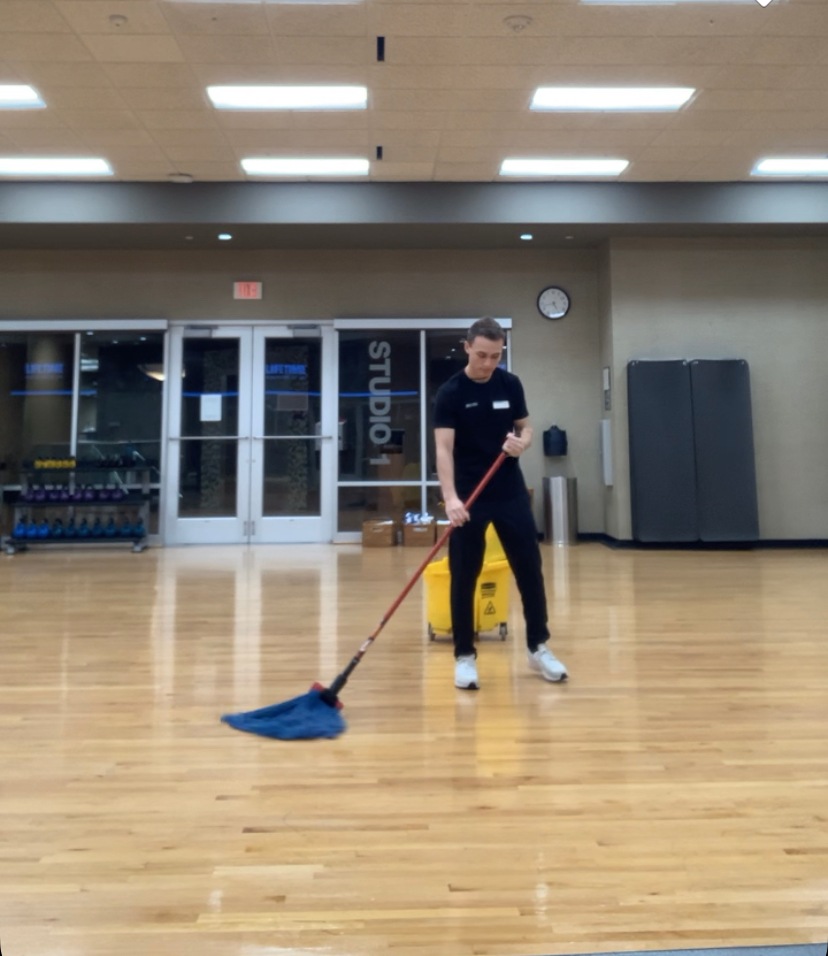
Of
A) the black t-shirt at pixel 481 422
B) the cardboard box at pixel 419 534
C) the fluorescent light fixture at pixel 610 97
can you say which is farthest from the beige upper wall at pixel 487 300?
the black t-shirt at pixel 481 422

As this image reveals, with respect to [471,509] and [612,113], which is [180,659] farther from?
[612,113]

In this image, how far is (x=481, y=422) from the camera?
2.73 m

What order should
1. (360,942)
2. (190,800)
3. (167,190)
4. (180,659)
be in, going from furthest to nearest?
1. (167,190)
2. (180,659)
3. (190,800)
4. (360,942)

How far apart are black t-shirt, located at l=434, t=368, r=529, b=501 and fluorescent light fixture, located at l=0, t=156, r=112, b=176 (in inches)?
212

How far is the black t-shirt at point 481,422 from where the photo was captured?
2719 mm

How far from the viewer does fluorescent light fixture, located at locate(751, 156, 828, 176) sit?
21.5 feet

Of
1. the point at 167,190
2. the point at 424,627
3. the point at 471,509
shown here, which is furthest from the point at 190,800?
the point at 167,190

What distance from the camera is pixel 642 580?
5.42 m

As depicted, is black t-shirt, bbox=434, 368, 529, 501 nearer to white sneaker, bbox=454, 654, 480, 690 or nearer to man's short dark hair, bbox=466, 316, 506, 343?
man's short dark hair, bbox=466, 316, 506, 343

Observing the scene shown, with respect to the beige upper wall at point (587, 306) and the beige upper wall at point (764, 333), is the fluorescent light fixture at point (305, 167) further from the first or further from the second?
the beige upper wall at point (764, 333)

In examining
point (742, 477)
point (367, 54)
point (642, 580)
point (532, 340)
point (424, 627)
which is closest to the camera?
point (424, 627)

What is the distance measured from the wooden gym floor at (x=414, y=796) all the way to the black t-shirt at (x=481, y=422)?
0.76 m

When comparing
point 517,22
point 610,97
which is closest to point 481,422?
point 517,22

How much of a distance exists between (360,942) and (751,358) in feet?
25.7
